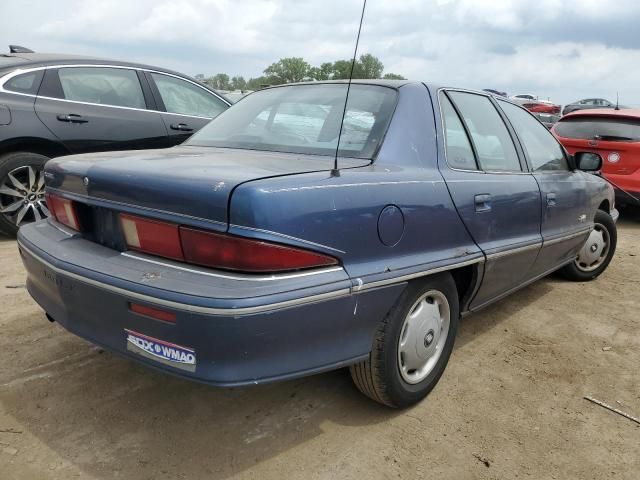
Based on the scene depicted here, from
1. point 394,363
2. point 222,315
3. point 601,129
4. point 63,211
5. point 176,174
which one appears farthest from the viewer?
point 601,129

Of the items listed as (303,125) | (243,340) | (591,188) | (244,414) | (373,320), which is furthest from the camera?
(591,188)

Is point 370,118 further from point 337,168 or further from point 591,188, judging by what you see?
point 591,188

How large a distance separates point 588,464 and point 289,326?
54.2 inches

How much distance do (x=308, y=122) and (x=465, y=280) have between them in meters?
1.12

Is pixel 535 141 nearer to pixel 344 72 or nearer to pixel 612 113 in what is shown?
pixel 344 72

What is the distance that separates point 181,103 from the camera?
5.55 m

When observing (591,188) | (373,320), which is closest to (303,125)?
(373,320)

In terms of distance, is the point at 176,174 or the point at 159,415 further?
the point at 159,415

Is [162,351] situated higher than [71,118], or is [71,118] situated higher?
[71,118]

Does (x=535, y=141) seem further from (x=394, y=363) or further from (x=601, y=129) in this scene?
(x=601, y=129)

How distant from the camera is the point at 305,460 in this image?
6.70 ft

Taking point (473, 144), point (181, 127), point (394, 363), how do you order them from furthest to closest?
point (181, 127) < point (473, 144) < point (394, 363)

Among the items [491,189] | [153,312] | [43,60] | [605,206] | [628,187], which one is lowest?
[628,187]

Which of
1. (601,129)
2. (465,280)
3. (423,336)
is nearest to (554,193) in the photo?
(465,280)
